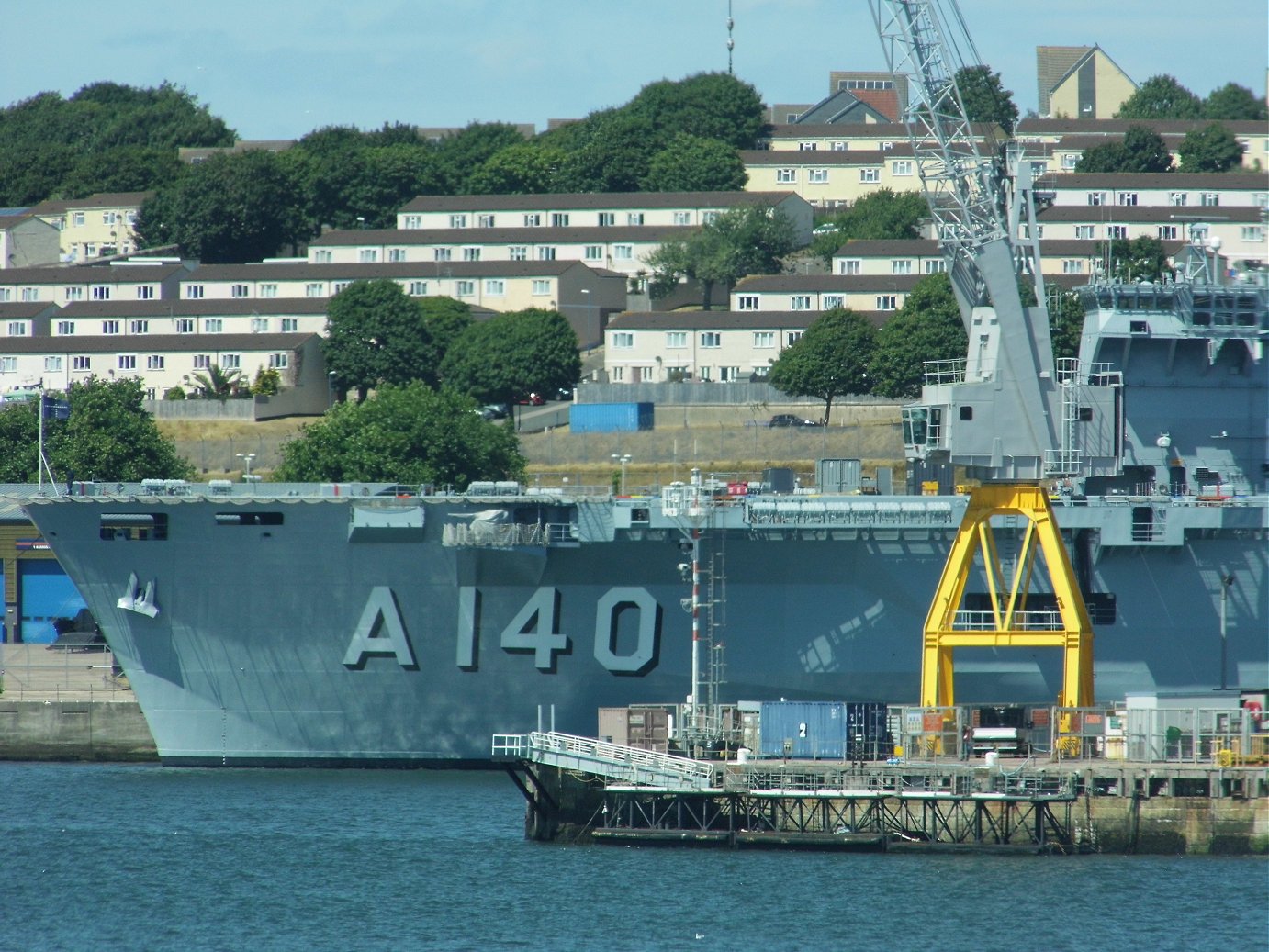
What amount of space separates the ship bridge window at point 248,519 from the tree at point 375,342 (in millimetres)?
48515

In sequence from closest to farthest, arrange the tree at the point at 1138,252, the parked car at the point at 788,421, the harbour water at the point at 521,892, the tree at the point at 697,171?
Answer: the harbour water at the point at 521,892 → the parked car at the point at 788,421 → the tree at the point at 1138,252 → the tree at the point at 697,171

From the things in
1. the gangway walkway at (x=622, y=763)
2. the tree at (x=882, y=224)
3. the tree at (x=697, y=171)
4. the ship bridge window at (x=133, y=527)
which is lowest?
the gangway walkway at (x=622, y=763)

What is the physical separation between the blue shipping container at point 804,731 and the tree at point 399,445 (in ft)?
98.4

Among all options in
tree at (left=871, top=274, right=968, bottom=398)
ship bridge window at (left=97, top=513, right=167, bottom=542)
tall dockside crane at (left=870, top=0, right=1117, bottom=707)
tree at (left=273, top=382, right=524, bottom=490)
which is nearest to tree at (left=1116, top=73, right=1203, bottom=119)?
tree at (left=871, top=274, right=968, bottom=398)

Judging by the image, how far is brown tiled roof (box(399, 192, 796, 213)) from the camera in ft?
406

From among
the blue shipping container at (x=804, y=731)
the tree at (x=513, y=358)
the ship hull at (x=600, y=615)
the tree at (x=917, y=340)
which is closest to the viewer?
the blue shipping container at (x=804, y=731)

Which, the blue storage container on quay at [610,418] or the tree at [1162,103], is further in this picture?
the tree at [1162,103]

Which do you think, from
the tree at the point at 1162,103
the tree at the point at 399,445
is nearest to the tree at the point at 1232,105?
the tree at the point at 1162,103

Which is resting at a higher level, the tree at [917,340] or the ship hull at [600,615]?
the tree at [917,340]

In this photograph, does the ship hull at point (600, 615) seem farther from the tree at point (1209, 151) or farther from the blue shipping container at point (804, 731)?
the tree at point (1209, 151)

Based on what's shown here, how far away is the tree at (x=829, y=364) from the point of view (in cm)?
9169

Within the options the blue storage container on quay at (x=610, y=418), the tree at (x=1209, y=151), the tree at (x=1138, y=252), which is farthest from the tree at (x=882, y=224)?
the blue storage container on quay at (x=610, y=418)

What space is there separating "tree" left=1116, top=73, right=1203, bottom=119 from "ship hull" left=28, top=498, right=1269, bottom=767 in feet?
316

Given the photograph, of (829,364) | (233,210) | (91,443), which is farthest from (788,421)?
(233,210)
